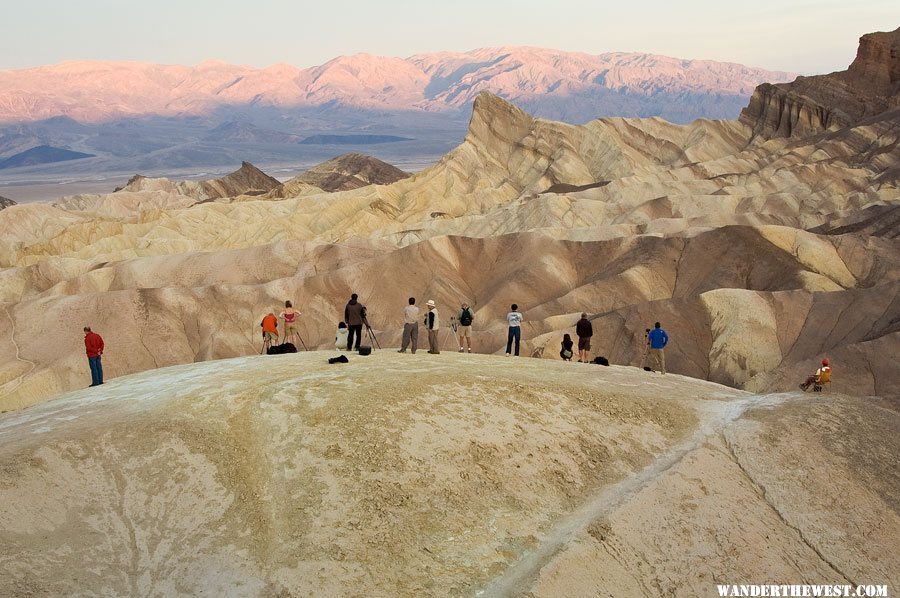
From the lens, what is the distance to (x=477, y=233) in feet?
218

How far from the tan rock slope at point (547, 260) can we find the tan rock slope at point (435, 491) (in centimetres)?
1832

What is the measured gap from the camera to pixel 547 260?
160ft

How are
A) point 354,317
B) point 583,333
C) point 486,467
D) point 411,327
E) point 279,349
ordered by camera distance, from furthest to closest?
point 583,333, point 279,349, point 411,327, point 354,317, point 486,467

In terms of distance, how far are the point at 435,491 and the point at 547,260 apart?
38.4 meters

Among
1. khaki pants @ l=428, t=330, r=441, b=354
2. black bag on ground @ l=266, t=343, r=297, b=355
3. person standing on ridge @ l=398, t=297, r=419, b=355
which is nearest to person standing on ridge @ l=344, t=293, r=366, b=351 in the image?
person standing on ridge @ l=398, t=297, r=419, b=355

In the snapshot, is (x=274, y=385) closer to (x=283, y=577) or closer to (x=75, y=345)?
(x=283, y=577)

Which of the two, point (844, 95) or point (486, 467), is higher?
point (844, 95)

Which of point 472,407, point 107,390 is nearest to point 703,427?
point 472,407

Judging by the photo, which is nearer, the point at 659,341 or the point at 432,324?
the point at 432,324

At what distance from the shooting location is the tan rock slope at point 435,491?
10164mm

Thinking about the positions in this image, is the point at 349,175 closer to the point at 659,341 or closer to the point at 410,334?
the point at 410,334

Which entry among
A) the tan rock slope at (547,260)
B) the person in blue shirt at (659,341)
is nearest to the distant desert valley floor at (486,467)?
the tan rock slope at (547,260)

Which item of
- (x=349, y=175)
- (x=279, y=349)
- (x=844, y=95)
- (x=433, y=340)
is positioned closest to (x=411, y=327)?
(x=433, y=340)

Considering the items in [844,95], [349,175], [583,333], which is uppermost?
[844,95]
